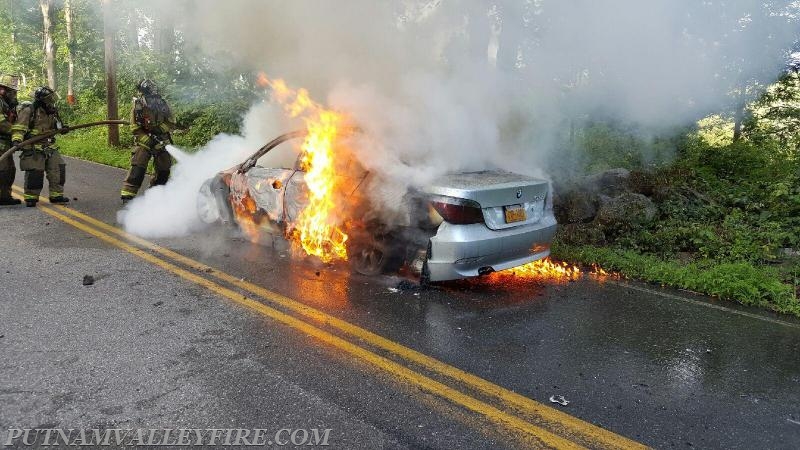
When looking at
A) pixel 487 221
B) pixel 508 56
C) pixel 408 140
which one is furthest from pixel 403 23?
pixel 487 221

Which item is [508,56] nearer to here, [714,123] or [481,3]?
[481,3]

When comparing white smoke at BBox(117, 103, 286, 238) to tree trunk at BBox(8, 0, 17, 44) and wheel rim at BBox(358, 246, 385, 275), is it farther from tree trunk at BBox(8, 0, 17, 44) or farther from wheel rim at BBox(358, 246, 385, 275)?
tree trunk at BBox(8, 0, 17, 44)

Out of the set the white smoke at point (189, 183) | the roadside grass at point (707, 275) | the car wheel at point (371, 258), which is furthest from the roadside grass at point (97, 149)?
the roadside grass at point (707, 275)

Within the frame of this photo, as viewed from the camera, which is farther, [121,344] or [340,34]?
[340,34]

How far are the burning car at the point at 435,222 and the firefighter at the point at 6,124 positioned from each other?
4.51 metres

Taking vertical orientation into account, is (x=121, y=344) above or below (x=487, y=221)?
below

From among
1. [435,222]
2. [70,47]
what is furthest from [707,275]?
[70,47]

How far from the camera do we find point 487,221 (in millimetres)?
4363

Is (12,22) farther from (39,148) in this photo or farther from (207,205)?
(207,205)

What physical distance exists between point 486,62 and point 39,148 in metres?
6.64

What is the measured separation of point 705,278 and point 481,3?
3.73m

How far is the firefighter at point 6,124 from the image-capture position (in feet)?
25.4

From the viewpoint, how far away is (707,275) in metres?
5.18

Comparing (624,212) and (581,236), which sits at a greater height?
(624,212)
